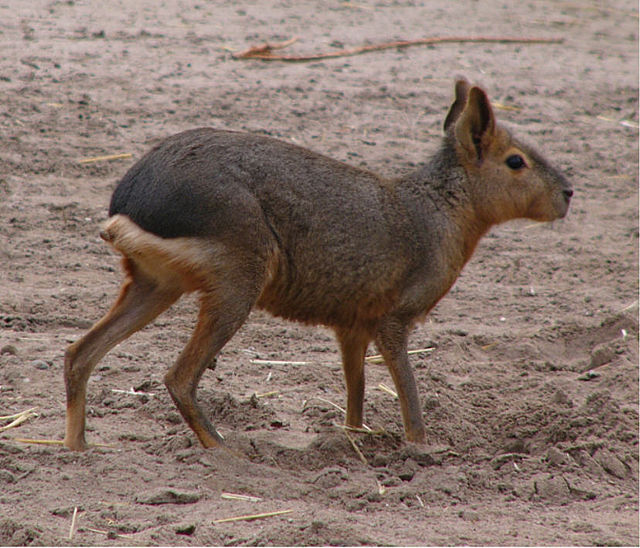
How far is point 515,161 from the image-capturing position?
169 inches

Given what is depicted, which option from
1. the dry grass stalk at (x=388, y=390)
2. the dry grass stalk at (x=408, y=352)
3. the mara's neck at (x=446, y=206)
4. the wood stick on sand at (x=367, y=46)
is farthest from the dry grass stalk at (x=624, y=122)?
the dry grass stalk at (x=388, y=390)

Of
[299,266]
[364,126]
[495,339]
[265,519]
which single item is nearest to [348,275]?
[299,266]

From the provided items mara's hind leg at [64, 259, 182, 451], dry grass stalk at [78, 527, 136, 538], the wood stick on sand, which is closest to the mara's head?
mara's hind leg at [64, 259, 182, 451]

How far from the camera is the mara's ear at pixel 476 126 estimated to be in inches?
161

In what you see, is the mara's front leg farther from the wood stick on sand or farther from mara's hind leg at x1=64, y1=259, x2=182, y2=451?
the wood stick on sand

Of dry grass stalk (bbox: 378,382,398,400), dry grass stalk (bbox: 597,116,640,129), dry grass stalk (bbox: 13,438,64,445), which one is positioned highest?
dry grass stalk (bbox: 13,438,64,445)

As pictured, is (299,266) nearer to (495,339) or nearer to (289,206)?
(289,206)

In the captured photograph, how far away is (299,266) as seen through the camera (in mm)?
3855

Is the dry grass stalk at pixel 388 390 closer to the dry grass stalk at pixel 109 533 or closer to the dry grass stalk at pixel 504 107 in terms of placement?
the dry grass stalk at pixel 109 533

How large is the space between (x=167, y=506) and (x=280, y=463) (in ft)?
2.08

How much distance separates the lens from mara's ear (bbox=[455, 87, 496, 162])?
4086mm

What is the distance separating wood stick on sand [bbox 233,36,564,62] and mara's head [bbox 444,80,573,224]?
422 centimetres

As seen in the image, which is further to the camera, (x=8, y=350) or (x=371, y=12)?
(x=371, y=12)

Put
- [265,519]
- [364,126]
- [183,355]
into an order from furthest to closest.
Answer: [364,126]
[183,355]
[265,519]
